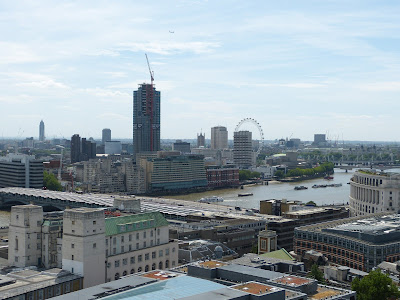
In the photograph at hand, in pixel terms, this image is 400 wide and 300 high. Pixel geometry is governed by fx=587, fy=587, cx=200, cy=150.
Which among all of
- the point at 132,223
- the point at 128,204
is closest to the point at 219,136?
the point at 128,204

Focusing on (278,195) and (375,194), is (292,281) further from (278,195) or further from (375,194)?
(278,195)

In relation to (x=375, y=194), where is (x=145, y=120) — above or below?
above

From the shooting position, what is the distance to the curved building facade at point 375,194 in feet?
136

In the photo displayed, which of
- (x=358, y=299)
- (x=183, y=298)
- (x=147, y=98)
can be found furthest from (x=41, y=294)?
(x=147, y=98)

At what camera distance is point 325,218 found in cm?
3744

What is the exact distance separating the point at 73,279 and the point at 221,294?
707cm

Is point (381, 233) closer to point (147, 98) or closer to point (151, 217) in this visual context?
point (151, 217)

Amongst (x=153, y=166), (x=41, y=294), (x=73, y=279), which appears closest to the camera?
(x=41, y=294)

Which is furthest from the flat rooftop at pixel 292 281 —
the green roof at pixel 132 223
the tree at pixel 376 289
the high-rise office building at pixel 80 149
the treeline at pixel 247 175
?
the high-rise office building at pixel 80 149

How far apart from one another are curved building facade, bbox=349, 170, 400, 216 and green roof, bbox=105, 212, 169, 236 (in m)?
21.3

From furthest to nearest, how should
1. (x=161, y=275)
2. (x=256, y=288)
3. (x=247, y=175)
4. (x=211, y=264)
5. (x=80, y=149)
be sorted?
(x=80, y=149) < (x=247, y=175) < (x=211, y=264) < (x=161, y=275) < (x=256, y=288)

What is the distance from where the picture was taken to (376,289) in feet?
59.4

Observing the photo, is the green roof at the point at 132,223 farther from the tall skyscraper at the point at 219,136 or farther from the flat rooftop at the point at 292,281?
the tall skyscraper at the point at 219,136

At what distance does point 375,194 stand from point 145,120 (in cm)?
7443
